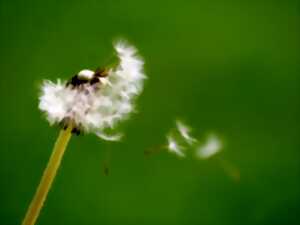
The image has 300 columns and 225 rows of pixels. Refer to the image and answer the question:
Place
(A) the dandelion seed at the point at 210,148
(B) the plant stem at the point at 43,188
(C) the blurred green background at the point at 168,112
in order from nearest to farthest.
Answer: (B) the plant stem at the point at 43,188
(A) the dandelion seed at the point at 210,148
(C) the blurred green background at the point at 168,112

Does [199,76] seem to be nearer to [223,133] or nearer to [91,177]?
[223,133]

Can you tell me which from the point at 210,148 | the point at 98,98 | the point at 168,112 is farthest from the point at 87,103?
the point at 168,112

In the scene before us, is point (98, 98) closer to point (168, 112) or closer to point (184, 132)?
point (184, 132)

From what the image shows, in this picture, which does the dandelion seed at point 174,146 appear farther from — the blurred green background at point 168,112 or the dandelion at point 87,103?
the blurred green background at point 168,112

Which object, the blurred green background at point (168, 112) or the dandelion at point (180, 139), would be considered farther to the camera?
the blurred green background at point (168, 112)

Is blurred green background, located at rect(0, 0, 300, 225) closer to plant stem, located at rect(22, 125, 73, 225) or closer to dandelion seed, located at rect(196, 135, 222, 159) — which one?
dandelion seed, located at rect(196, 135, 222, 159)

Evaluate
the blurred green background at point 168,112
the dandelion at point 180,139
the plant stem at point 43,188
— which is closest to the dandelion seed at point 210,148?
the dandelion at point 180,139
